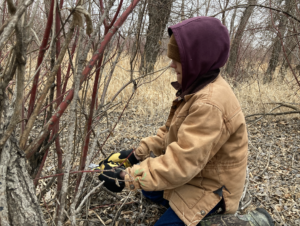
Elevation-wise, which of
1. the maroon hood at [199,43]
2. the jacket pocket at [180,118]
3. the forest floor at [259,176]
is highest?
the maroon hood at [199,43]

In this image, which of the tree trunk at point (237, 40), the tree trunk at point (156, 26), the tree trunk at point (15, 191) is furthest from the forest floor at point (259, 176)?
the tree trunk at point (237, 40)

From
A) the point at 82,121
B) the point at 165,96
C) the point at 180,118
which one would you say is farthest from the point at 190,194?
the point at 165,96

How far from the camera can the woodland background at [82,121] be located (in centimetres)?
75

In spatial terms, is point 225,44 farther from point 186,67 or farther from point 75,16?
point 75,16

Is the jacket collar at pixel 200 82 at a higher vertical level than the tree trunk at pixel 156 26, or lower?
lower

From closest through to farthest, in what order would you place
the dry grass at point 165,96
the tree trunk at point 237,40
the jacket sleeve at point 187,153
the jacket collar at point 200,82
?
the jacket sleeve at point 187,153 < the jacket collar at point 200,82 < the dry grass at point 165,96 < the tree trunk at point 237,40

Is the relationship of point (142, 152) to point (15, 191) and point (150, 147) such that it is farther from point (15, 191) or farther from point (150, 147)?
point (15, 191)

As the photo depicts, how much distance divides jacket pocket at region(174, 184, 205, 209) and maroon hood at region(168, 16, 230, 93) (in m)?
0.64

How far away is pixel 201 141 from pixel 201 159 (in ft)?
0.32

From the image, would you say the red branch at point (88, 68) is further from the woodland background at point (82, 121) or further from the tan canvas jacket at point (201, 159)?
the tan canvas jacket at point (201, 159)

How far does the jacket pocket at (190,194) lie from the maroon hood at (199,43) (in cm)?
64

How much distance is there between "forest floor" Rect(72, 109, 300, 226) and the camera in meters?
1.67

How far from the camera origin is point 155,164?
1.22 meters

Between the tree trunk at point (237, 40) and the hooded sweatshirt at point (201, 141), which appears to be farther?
the tree trunk at point (237, 40)
